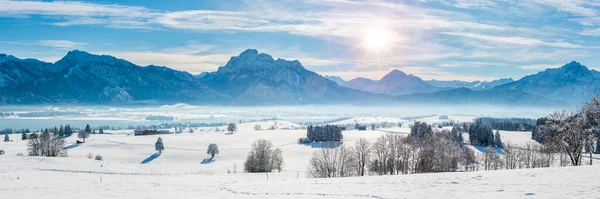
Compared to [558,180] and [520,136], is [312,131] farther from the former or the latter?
[558,180]

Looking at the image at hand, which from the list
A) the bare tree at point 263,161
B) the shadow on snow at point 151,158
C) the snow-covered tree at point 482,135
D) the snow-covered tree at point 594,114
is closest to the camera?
the snow-covered tree at point 594,114

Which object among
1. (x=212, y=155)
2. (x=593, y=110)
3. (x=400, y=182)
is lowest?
(x=212, y=155)

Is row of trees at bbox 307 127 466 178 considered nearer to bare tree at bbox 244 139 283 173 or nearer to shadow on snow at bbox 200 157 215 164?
bare tree at bbox 244 139 283 173

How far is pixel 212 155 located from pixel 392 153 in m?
63.8

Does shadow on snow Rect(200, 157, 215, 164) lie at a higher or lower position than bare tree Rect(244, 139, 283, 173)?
lower

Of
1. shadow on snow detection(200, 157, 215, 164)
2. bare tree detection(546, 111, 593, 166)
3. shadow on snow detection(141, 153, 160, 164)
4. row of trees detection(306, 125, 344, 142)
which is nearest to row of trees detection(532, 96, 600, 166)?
bare tree detection(546, 111, 593, 166)

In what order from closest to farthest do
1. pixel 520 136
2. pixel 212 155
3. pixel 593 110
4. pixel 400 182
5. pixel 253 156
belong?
pixel 400 182 < pixel 593 110 < pixel 253 156 < pixel 212 155 < pixel 520 136

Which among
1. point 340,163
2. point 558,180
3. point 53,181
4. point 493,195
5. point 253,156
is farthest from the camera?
point 253,156

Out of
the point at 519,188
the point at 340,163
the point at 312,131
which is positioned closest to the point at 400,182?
the point at 519,188

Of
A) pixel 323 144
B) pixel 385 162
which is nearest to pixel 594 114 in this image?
pixel 385 162

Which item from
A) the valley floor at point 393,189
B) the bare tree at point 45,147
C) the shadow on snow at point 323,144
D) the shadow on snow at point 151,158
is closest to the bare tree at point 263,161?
the shadow on snow at point 151,158

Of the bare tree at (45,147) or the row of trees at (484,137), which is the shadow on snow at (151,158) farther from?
the row of trees at (484,137)

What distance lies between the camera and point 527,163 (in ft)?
258

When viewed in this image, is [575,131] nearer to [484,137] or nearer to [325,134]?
[484,137]
